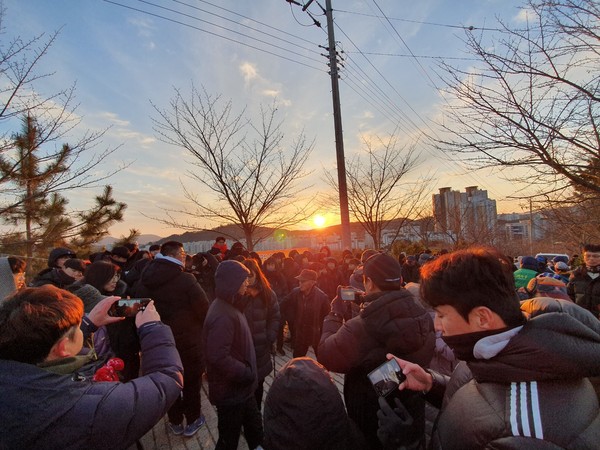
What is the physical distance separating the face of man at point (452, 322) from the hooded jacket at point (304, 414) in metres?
0.57

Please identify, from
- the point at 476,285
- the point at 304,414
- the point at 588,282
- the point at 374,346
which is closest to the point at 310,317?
the point at 374,346

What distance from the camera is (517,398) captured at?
0.96 m

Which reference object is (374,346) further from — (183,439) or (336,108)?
(336,108)

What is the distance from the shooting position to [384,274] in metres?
2.19

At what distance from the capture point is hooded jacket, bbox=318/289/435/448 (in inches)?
77.1

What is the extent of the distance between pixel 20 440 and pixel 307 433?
105 centimetres

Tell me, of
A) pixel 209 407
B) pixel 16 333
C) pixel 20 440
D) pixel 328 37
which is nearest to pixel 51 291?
pixel 16 333

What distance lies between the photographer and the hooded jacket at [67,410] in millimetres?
1099

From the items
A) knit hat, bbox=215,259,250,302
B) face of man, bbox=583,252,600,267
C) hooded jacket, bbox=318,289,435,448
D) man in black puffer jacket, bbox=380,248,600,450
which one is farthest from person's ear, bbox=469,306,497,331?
face of man, bbox=583,252,600,267

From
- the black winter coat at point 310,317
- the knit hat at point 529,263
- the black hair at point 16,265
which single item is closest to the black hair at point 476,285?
the black winter coat at point 310,317

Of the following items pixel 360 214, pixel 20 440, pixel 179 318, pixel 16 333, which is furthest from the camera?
pixel 360 214

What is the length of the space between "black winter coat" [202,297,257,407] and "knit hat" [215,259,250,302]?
82mm

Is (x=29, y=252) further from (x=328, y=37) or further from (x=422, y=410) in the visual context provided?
(x=328, y=37)

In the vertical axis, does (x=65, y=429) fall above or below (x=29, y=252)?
below
